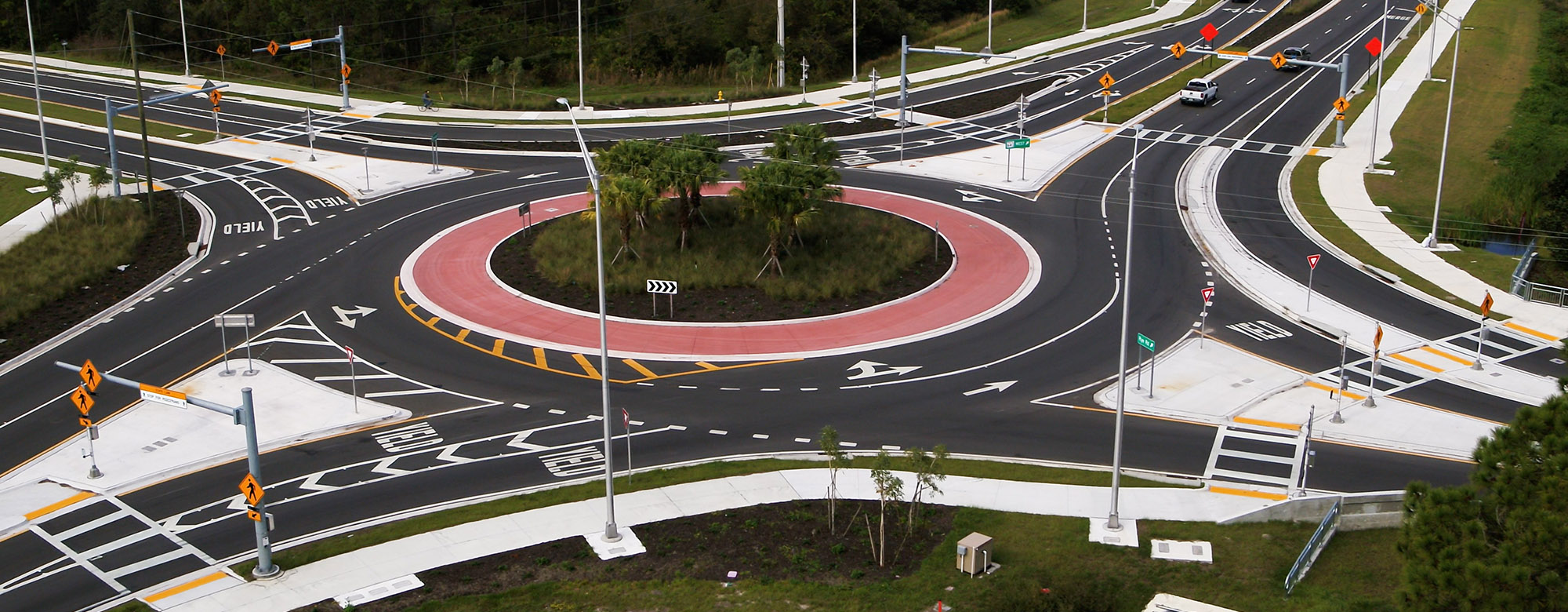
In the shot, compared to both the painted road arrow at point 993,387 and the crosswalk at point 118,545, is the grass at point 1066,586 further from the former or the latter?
the painted road arrow at point 993,387

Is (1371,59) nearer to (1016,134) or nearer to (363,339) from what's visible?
(1016,134)

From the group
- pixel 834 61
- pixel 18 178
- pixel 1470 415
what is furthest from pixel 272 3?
pixel 1470 415

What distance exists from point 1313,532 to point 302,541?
21.6 m

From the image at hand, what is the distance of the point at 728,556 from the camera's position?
2767 cm

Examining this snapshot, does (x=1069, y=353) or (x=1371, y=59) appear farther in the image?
(x=1371, y=59)

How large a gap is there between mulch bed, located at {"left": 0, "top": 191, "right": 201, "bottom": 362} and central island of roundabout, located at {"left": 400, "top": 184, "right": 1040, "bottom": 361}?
30.5 ft

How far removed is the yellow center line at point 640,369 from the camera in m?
38.8

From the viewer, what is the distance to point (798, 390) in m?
37.5

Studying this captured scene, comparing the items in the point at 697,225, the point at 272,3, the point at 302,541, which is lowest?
the point at 302,541

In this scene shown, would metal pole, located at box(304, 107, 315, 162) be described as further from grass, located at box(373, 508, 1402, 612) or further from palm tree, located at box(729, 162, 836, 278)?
grass, located at box(373, 508, 1402, 612)

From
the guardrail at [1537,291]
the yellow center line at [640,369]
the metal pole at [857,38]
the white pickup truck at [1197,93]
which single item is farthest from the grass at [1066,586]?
the metal pole at [857,38]

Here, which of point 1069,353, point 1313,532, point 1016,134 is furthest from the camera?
point 1016,134

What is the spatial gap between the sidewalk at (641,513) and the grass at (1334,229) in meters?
20.0

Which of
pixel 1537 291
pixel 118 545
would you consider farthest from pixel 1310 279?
pixel 118 545
